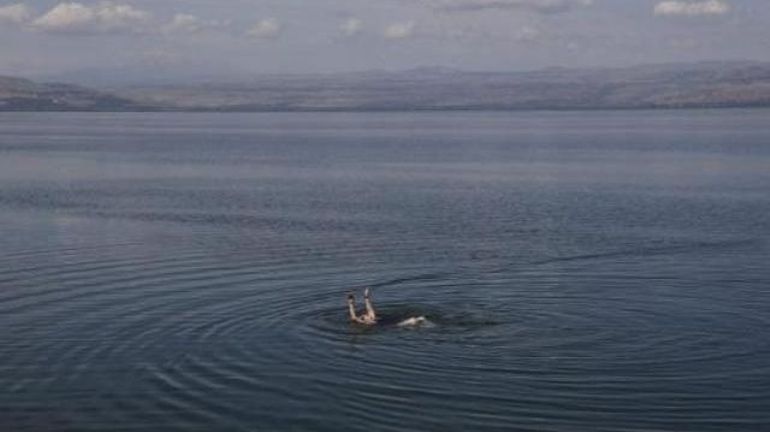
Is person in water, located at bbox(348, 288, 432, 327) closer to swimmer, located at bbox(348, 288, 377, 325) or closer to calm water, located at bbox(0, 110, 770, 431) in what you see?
swimmer, located at bbox(348, 288, 377, 325)

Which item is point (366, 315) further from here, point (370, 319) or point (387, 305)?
point (387, 305)

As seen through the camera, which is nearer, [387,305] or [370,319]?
[370,319]

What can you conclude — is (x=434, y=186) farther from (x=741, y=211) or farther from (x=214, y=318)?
(x=214, y=318)

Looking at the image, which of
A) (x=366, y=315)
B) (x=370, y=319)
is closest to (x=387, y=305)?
(x=366, y=315)

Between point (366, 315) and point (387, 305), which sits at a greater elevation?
point (366, 315)

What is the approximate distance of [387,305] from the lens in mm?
29016

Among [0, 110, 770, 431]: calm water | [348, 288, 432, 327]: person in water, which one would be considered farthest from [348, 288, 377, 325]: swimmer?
[0, 110, 770, 431]: calm water

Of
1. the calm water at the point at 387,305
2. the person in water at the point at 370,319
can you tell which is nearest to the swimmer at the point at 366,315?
the person in water at the point at 370,319

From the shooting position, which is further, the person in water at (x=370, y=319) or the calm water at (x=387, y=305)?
the person in water at (x=370, y=319)

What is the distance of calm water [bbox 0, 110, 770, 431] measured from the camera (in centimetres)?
2005

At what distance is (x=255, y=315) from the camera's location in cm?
2752

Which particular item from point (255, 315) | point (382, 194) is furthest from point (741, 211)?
point (255, 315)

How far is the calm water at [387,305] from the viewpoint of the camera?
20.0 metres

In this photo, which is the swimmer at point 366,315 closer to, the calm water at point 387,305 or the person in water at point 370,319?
the person in water at point 370,319
